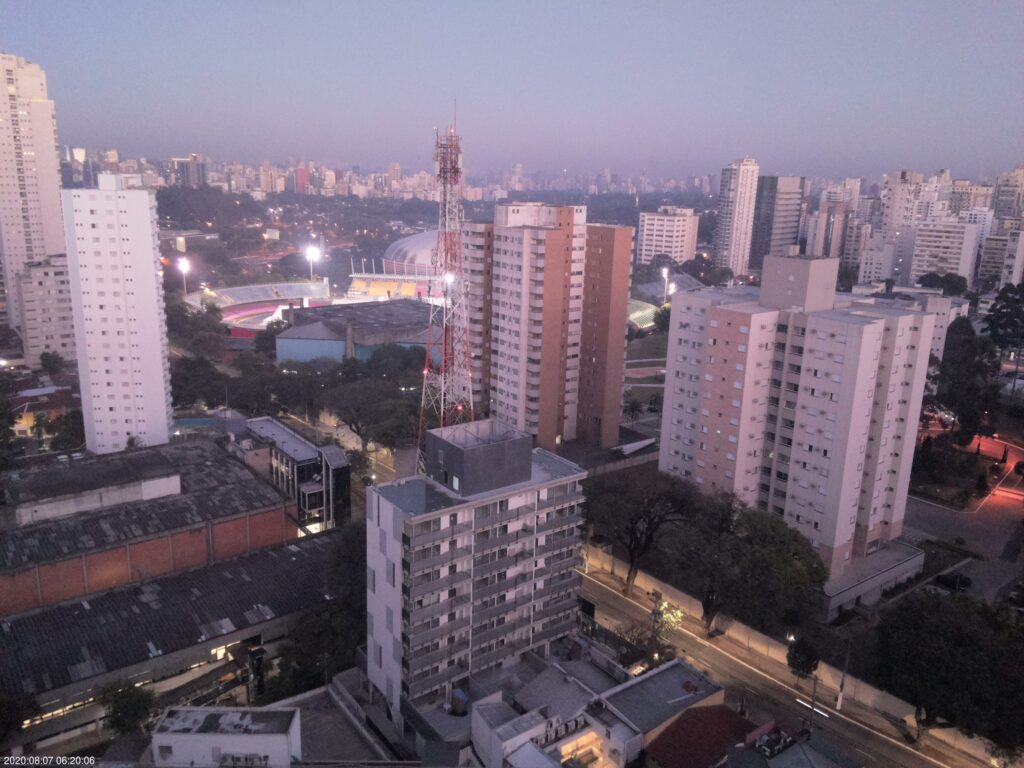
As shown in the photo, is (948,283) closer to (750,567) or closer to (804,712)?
(750,567)

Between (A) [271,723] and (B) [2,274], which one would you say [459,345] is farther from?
(B) [2,274]

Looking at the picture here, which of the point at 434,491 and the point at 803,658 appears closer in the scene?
the point at 434,491

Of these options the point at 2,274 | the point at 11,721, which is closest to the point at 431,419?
the point at 11,721

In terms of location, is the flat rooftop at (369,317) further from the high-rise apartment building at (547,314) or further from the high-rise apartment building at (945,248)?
the high-rise apartment building at (945,248)

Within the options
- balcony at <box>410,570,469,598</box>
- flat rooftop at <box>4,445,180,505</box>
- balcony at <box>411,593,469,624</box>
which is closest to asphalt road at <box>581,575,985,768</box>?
balcony at <box>411,593,469,624</box>

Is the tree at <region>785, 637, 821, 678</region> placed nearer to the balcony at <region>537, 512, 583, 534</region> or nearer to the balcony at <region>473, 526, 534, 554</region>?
the balcony at <region>537, 512, 583, 534</region>

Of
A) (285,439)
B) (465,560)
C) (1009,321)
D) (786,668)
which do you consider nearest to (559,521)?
(465,560)
